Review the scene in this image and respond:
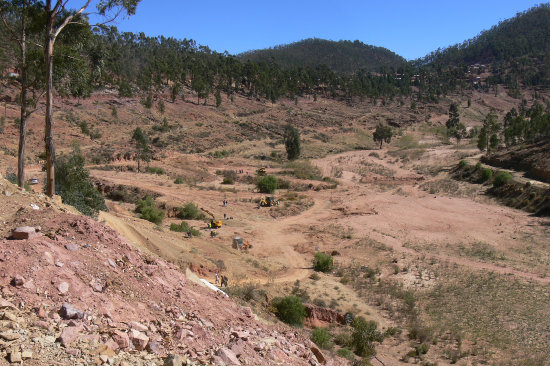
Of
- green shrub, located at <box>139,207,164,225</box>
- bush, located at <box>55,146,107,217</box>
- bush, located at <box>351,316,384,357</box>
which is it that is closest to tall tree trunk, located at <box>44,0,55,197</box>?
bush, located at <box>55,146,107,217</box>

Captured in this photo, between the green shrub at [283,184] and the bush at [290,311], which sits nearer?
the bush at [290,311]

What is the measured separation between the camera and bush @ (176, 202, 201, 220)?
104 feet

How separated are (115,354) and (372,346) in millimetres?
10148

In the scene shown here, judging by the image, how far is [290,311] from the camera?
540 inches

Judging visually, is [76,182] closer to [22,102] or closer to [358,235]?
[22,102]

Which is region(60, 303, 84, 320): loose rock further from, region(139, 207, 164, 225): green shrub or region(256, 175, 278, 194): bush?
region(256, 175, 278, 194): bush

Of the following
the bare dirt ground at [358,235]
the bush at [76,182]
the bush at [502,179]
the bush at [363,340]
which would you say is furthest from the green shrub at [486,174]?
the bush at [76,182]

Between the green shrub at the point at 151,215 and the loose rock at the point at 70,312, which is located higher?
the loose rock at the point at 70,312

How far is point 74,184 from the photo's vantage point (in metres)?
20.3

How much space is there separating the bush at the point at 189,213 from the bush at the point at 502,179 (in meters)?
32.1

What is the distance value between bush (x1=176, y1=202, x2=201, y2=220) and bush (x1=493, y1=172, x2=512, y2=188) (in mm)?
32087

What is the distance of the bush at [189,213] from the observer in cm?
3165

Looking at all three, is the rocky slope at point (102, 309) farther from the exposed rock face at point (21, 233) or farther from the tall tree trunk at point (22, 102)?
the tall tree trunk at point (22, 102)

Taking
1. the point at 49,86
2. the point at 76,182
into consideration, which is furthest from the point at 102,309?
the point at 76,182
